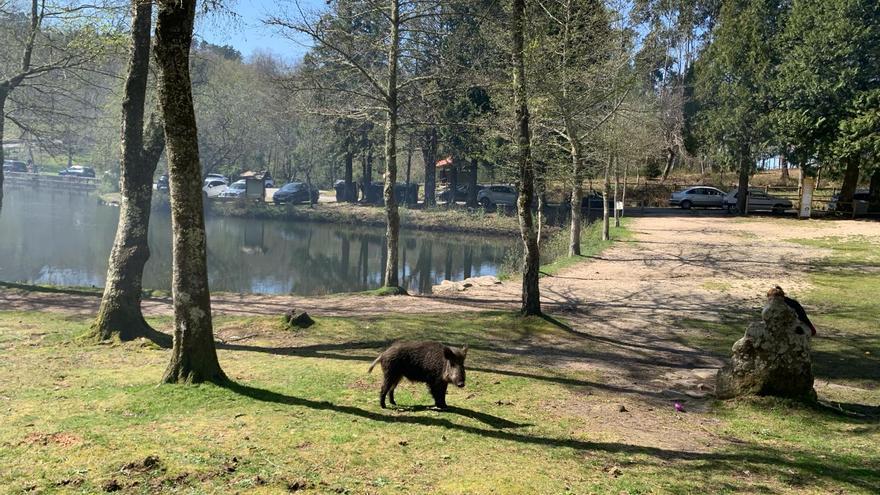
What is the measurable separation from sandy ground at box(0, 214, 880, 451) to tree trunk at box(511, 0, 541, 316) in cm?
137

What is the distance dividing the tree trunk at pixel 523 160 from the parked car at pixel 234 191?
45.7 metres

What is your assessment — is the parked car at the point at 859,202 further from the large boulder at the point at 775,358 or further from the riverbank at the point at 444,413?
the large boulder at the point at 775,358

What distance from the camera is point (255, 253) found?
36594 millimetres

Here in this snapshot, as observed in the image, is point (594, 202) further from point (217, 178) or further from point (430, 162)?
point (217, 178)

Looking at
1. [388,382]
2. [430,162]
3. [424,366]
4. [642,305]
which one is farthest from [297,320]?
[430,162]

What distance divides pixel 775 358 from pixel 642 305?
8.48 meters

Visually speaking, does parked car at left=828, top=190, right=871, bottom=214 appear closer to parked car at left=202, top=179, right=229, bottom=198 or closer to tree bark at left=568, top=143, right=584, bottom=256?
tree bark at left=568, top=143, right=584, bottom=256

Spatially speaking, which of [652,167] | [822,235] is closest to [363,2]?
[822,235]

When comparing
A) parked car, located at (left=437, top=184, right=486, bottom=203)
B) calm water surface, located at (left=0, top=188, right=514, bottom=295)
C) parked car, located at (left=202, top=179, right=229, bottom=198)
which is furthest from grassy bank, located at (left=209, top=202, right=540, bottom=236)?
parked car, located at (left=437, top=184, right=486, bottom=203)

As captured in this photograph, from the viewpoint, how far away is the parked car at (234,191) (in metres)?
55.1

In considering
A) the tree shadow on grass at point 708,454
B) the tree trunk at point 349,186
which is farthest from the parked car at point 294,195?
the tree shadow on grass at point 708,454

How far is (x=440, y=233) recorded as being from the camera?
4544cm

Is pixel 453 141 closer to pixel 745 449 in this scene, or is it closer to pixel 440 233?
pixel 440 233

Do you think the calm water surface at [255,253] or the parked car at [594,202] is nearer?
the calm water surface at [255,253]
